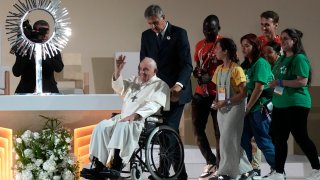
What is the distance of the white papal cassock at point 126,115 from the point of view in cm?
480

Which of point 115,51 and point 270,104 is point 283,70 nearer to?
point 270,104

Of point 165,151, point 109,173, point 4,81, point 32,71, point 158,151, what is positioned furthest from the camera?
point 4,81

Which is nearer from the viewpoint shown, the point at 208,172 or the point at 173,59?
the point at 173,59

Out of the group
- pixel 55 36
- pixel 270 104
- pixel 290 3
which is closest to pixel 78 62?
pixel 55 36

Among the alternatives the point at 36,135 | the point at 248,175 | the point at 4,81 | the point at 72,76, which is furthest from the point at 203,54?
the point at 4,81

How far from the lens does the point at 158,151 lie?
203 inches

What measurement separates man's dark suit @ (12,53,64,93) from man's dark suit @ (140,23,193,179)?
3.35 feet

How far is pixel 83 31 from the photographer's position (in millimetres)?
8188

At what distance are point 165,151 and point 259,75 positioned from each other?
3.19 feet

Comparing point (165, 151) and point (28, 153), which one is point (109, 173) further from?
point (28, 153)

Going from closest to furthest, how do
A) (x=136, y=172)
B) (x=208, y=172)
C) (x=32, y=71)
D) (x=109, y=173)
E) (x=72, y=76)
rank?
1. (x=109, y=173)
2. (x=136, y=172)
3. (x=208, y=172)
4. (x=32, y=71)
5. (x=72, y=76)

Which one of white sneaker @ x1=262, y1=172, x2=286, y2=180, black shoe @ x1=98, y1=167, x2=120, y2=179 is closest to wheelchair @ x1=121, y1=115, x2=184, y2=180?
black shoe @ x1=98, y1=167, x2=120, y2=179

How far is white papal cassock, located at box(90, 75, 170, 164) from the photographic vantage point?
4797mm

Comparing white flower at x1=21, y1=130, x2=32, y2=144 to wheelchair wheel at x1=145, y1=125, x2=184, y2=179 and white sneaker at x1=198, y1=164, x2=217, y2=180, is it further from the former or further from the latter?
white sneaker at x1=198, y1=164, x2=217, y2=180
